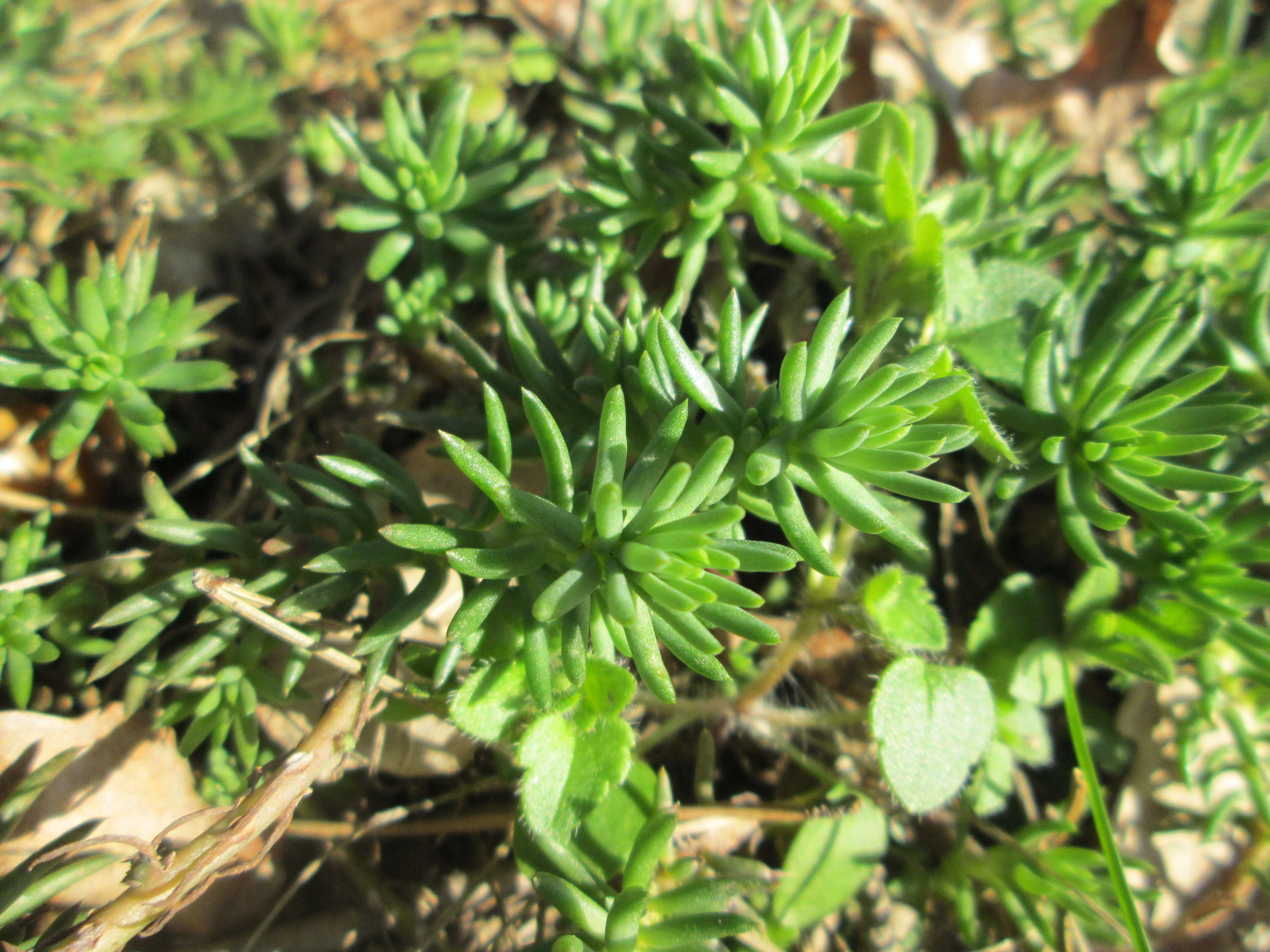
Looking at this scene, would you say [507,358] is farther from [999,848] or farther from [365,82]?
[999,848]

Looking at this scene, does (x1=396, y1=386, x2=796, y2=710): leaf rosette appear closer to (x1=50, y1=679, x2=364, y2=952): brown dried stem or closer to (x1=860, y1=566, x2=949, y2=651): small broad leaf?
(x1=50, y1=679, x2=364, y2=952): brown dried stem

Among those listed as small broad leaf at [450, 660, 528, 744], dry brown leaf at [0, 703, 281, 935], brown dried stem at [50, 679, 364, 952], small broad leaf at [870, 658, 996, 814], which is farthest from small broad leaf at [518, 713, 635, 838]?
dry brown leaf at [0, 703, 281, 935]

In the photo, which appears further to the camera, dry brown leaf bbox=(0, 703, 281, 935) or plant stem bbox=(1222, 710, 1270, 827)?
plant stem bbox=(1222, 710, 1270, 827)

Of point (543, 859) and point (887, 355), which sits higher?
point (887, 355)

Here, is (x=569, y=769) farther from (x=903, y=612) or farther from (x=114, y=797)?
(x=114, y=797)

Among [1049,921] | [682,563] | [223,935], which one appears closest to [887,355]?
[682,563]

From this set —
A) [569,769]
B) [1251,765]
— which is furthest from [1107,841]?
[569,769]

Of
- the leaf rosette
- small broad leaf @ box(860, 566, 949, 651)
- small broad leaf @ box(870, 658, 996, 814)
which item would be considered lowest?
small broad leaf @ box(870, 658, 996, 814)
